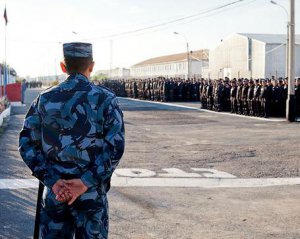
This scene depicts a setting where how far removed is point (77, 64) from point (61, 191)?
0.72 metres

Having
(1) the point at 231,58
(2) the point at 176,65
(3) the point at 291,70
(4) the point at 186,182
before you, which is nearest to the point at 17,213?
(4) the point at 186,182

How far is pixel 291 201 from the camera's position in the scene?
579 centimetres

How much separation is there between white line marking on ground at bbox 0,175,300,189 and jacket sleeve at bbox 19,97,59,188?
4.04 meters

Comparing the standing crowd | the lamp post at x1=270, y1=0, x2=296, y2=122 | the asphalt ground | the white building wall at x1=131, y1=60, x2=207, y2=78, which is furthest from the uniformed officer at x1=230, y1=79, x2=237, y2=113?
the white building wall at x1=131, y1=60, x2=207, y2=78

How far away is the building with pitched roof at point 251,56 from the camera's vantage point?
52094 millimetres

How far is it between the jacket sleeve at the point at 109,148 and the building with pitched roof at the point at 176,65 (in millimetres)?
72096

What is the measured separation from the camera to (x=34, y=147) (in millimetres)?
2654

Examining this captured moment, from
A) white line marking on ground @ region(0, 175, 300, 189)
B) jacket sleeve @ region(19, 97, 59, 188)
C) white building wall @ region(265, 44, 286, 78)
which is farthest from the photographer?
white building wall @ region(265, 44, 286, 78)

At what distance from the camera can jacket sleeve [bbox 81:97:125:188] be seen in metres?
2.55

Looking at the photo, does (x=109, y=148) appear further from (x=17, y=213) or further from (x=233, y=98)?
(x=233, y=98)

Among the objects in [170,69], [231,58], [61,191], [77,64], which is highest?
[170,69]

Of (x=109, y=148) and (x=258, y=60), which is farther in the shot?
(x=258, y=60)

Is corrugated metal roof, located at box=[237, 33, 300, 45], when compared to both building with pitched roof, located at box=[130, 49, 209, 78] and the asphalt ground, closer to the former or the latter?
building with pitched roof, located at box=[130, 49, 209, 78]

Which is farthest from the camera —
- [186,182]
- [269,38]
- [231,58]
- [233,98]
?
[231,58]
